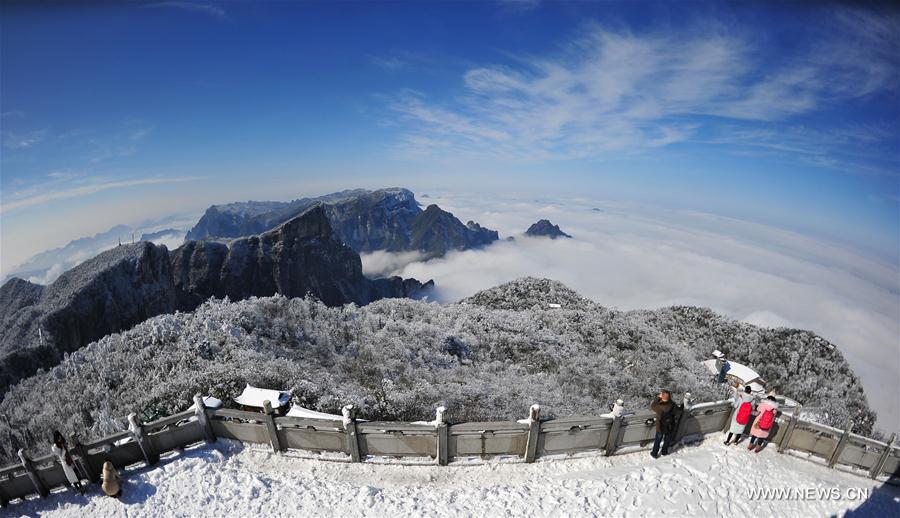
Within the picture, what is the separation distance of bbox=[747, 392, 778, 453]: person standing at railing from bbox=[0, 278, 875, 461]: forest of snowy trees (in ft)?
27.5

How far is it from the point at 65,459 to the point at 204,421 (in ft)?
10.0

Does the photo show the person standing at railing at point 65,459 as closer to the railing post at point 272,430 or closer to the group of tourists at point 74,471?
the group of tourists at point 74,471

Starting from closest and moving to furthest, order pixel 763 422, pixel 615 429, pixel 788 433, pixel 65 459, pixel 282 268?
pixel 65 459
pixel 615 429
pixel 763 422
pixel 788 433
pixel 282 268

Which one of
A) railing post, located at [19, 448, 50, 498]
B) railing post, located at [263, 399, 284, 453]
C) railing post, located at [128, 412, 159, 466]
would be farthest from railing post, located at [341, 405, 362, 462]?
railing post, located at [19, 448, 50, 498]

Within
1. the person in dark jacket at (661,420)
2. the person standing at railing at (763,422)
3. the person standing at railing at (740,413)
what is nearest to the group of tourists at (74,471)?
the person in dark jacket at (661,420)

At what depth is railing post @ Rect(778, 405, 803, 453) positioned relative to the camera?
1180 cm

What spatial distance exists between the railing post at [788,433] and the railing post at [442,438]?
10.2 meters

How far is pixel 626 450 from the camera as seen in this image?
465 inches

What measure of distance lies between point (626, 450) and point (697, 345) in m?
38.4

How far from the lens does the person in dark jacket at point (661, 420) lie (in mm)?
11000

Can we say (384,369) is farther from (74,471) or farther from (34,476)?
(34,476)

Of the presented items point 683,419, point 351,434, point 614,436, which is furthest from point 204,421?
point 683,419

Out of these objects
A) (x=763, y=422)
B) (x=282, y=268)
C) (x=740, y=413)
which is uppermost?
(x=740, y=413)

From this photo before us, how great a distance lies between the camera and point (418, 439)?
1120 cm
